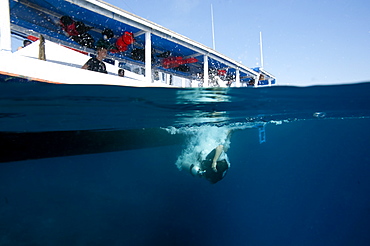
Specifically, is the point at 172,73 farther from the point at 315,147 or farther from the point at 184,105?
the point at 315,147

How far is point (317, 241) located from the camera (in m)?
31.2

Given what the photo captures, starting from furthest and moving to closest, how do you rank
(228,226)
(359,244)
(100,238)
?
(228,226) → (359,244) → (100,238)

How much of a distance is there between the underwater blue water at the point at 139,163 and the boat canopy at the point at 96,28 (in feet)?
10.5

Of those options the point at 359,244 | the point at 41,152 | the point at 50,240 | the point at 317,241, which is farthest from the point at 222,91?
the point at 317,241

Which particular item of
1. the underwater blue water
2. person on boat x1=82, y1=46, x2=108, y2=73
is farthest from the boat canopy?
the underwater blue water

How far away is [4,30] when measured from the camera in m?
4.41

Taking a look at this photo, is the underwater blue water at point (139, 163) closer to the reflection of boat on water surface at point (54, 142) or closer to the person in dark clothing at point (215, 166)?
the reflection of boat on water surface at point (54, 142)

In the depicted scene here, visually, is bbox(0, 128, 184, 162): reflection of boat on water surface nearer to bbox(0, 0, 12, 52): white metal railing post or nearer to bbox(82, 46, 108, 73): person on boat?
bbox(82, 46, 108, 73): person on boat

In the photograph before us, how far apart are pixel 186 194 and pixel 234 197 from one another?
14790 millimetres

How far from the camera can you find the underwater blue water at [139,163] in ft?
16.0

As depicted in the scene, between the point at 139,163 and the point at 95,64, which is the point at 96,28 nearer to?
the point at 95,64

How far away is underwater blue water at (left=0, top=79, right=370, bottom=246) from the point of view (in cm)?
488

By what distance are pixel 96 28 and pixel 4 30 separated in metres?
3.87

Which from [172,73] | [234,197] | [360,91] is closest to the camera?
[360,91]
